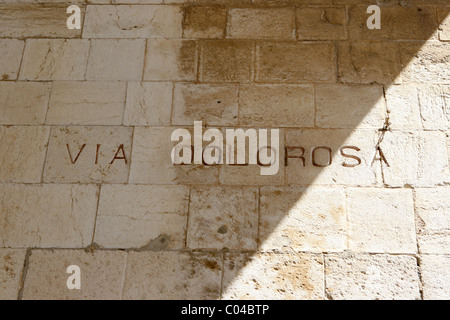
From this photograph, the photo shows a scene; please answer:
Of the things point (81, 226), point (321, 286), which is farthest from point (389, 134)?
point (81, 226)

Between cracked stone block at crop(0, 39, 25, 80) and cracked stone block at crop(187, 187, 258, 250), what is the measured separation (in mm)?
1869

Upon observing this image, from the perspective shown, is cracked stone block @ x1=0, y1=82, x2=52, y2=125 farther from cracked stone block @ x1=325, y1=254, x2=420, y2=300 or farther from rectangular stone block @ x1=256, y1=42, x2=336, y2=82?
cracked stone block @ x1=325, y1=254, x2=420, y2=300

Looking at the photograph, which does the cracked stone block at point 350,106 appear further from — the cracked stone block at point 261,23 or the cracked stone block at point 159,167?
the cracked stone block at point 159,167

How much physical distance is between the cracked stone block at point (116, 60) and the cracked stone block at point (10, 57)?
2.03 ft

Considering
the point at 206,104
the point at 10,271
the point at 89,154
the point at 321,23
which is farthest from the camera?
the point at 321,23

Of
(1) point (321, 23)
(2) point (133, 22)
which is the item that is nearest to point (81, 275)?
(2) point (133, 22)

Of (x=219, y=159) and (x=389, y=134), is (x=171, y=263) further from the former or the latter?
(x=389, y=134)

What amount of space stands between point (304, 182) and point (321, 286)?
2.45 feet

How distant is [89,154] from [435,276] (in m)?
2.65

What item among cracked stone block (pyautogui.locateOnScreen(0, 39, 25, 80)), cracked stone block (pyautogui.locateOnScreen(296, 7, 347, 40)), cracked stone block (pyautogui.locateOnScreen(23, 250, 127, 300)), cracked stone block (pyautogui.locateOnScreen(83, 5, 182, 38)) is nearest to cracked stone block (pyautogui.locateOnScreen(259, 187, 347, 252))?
cracked stone block (pyautogui.locateOnScreen(23, 250, 127, 300))

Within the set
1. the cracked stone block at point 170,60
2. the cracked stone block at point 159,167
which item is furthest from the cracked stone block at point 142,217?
the cracked stone block at point 170,60

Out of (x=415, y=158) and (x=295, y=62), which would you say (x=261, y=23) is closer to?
(x=295, y=62)

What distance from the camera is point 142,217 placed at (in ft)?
10.2

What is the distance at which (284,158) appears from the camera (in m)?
3.22
